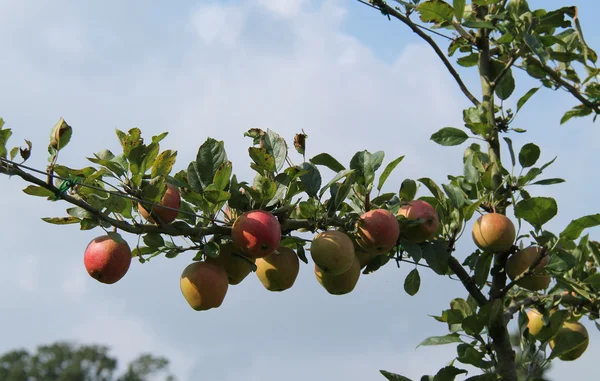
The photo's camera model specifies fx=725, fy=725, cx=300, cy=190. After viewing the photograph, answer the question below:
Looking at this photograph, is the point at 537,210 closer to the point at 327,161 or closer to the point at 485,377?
the point at 485,377

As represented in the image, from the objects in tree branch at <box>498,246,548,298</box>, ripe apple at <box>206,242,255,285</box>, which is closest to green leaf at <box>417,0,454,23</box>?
Result: tree branch at <box>498,246,548,298</box>

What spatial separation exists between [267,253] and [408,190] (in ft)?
1.76

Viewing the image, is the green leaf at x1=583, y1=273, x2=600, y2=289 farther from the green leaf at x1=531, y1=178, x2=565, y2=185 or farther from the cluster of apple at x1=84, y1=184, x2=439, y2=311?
the cluster of apple at x1=84, y1=184, x2=439, y2=311

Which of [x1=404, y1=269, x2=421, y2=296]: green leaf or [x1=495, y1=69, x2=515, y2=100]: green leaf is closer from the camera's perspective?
[x1=404, y1=269, x2=421, y2=296]: green leaf

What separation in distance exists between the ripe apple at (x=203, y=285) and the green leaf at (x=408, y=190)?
0.55m

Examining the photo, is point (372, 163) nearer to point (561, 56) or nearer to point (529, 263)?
point (529, 263)

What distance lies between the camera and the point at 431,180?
195 centimetres

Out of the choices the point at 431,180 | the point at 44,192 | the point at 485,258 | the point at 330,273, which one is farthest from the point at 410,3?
the point at 44,192

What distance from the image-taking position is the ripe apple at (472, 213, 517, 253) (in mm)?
1856

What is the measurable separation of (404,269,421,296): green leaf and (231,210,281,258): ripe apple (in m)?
0.57

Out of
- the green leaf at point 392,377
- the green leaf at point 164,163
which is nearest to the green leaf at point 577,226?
the green leaf at point 392,377

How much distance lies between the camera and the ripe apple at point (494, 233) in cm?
186

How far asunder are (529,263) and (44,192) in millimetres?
1213

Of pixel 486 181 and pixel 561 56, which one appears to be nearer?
pixel 486 181
